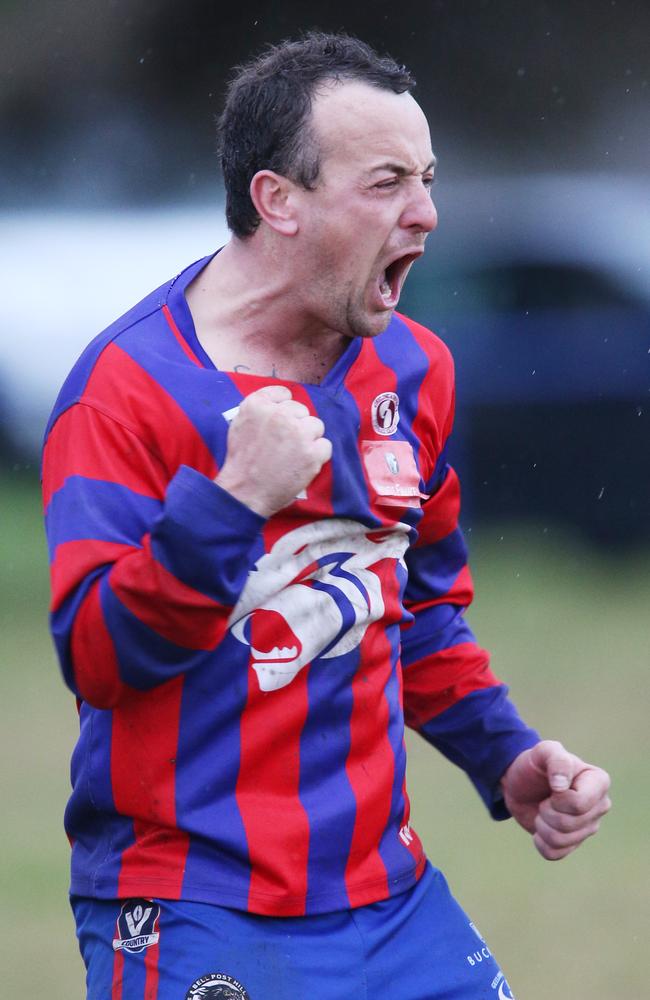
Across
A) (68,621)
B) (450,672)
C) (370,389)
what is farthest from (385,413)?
(68,621)

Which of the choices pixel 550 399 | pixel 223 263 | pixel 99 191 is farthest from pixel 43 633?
pixel 223 263

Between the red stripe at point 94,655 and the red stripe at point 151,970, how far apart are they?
1.26 ft

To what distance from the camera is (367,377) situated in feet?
8.54

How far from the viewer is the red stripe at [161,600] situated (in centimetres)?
213

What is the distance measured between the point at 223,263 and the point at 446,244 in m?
6.80

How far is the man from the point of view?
222 cm

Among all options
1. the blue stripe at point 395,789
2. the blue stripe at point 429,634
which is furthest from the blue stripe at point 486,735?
the blue stripe at point 395,789

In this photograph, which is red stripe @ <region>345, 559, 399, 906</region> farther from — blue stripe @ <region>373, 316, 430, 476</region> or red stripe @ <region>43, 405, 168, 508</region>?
red stripe @ <region>43, 405, 168, 508</region>

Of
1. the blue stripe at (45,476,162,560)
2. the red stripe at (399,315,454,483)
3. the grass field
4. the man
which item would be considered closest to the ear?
the man

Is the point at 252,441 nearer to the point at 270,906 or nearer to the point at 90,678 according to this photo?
the point at 90,678

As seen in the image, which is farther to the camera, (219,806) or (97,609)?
(219,806)

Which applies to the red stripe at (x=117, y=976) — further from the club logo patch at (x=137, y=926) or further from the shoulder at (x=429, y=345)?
the shoulder at (x=429, y=345)

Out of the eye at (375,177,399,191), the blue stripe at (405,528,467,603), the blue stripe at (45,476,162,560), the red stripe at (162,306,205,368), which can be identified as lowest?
the blue stripe at (405,528,467,603)

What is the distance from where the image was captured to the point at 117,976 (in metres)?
2.39
